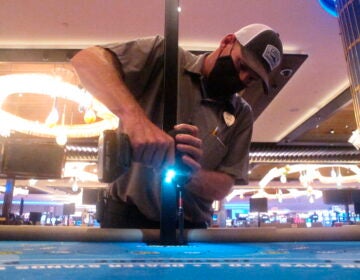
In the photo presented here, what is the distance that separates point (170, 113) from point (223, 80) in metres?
0.50

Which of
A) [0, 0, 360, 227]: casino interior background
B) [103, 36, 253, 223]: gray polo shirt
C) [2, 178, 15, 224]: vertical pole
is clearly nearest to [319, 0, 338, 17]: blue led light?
[0, 0, 360, 227]: casino interior background

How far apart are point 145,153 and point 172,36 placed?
417 millimetres

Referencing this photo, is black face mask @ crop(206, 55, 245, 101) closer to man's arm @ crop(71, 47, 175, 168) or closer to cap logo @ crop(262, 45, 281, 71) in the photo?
cap logo @ crop(262, 45, 281, 71)

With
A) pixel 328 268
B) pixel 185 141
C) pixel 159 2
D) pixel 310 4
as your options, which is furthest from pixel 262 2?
pixel 328 268

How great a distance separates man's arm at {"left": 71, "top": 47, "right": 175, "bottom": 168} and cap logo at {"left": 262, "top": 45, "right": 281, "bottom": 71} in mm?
585

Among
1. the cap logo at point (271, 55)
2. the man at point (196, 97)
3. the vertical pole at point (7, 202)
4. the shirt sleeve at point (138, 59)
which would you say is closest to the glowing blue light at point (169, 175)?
the man at point (196, 97)

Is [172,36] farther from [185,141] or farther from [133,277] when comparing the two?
[133,277]

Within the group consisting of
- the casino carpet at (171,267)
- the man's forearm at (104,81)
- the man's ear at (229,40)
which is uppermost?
the man's ear at (229,40)

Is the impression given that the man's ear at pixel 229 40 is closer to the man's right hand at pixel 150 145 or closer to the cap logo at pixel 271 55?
the cap logo at pixel 271 55

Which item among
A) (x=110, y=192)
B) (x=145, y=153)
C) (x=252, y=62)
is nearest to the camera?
(x=145, y=153)

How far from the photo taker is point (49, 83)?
3939mm

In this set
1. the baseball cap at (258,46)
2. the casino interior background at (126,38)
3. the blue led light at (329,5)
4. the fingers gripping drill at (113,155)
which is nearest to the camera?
the fingers gripping drill at (113,155)

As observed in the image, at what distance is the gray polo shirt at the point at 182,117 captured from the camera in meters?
1.43

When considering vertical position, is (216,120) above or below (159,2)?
below
